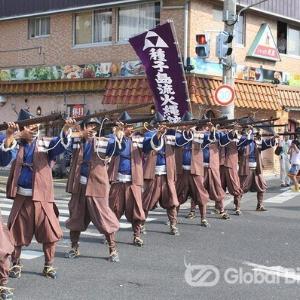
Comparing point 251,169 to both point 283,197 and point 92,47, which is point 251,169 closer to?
point 283,197

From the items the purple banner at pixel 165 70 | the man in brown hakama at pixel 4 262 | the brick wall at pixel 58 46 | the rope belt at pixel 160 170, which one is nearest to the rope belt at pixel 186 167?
the rope belt at pixel 160 170

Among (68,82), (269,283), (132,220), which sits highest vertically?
(68,82)

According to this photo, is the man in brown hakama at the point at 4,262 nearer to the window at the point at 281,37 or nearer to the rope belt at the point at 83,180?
the rope belt at the point at 83,180

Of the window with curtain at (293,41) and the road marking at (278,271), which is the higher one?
the window with curtain at (293,41)

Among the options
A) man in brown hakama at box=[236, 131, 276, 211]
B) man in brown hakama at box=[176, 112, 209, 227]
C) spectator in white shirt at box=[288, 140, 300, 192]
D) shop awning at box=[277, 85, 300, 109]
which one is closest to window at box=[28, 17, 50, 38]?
shop awning at box=[277, 85, 300, 109]

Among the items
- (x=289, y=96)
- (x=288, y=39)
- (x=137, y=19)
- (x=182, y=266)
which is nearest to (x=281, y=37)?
(x=288, y=39)

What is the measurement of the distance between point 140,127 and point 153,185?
3.27ft

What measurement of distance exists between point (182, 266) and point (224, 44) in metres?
7.82

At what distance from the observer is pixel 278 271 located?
6949mm

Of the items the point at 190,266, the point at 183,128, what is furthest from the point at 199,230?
the point at 190,266

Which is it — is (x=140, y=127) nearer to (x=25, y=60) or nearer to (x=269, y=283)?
(x=269, y=283)

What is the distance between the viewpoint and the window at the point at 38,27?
20484 millimetres

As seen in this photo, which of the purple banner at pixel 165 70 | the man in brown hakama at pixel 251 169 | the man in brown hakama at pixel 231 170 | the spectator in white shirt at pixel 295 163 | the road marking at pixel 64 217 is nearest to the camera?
the road marking at pixel 64 217

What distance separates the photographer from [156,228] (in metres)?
9.92
